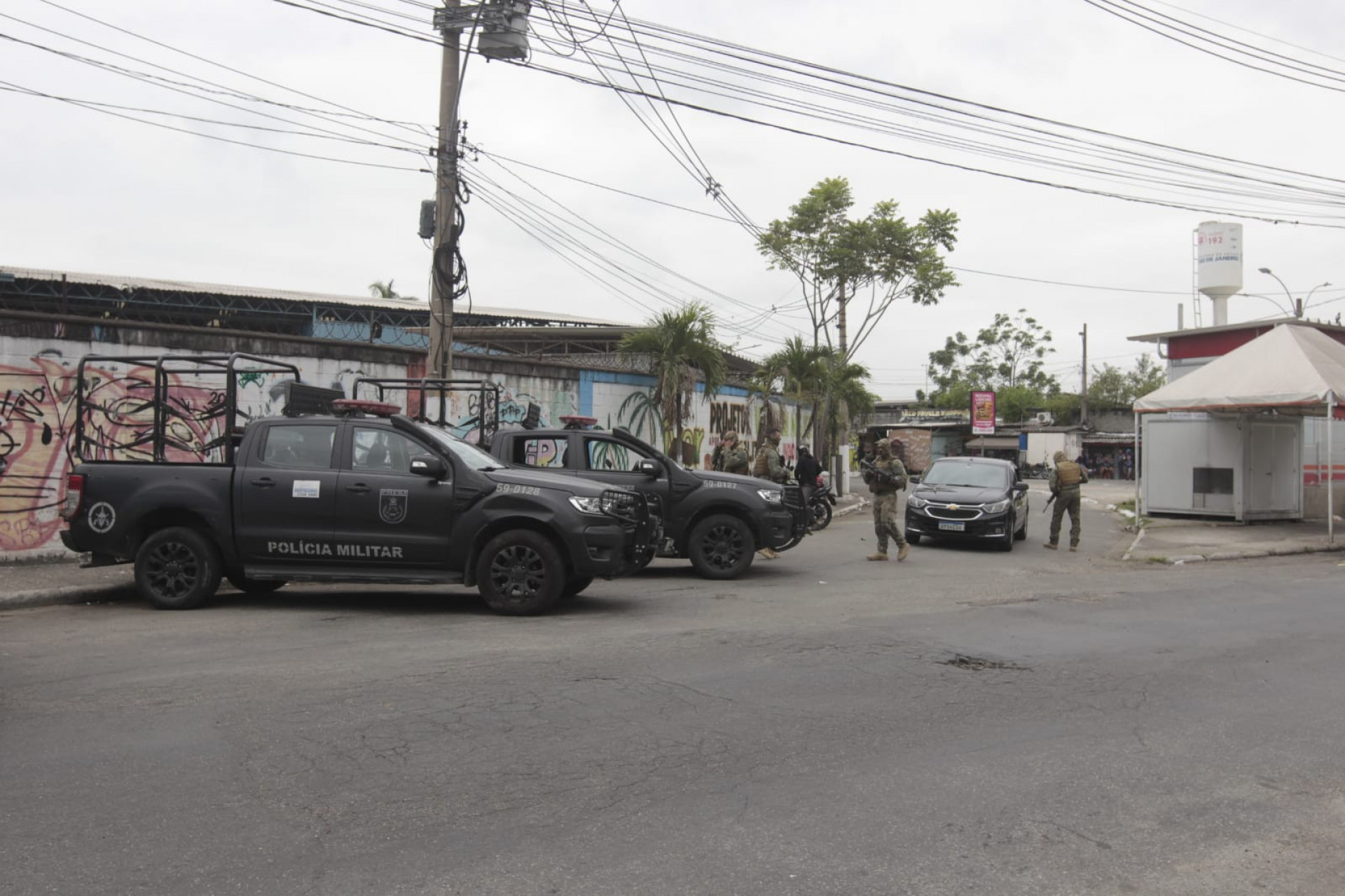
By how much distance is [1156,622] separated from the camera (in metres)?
9.24

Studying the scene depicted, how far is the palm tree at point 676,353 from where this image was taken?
20.3 meters

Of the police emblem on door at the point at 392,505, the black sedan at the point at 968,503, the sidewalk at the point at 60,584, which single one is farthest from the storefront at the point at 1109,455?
the sidewalk at the point at 60,584

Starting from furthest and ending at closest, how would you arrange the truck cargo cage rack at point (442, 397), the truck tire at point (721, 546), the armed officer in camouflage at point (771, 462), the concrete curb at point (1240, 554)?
the armed officer in camouflage at point (771, 462) < the concrete curb at point (1240, 554) < the truck cargo cage rack at point (442, 397) < the truck tire at point (721, 546)

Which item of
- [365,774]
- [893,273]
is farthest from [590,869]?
[893,273]

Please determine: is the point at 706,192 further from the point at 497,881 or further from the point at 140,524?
the point at 497,881

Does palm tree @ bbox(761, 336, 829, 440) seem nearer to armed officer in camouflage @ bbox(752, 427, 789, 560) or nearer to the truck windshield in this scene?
A: armed officer in camouflage @ bbox(752, 427, 789, 560)

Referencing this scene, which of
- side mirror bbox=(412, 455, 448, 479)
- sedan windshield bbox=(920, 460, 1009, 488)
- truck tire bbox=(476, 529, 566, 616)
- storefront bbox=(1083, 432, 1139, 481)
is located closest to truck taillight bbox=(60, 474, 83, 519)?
side mirror bbox=(412, 455, 448, 479)

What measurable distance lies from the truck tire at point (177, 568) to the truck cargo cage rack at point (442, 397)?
340cm

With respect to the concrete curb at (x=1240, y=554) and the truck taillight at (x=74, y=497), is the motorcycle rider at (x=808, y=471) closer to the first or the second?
the concrete curb at (x=1240, y=554)

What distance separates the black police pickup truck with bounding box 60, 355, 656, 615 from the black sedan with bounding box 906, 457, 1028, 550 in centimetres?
825

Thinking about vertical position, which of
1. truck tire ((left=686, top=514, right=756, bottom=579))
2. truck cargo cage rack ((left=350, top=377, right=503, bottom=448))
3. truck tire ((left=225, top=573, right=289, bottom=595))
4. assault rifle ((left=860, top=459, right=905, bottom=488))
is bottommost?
truck tire ((left=225, top=573, right=289, bottom=595))

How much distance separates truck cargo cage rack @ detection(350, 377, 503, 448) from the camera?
1362 cm

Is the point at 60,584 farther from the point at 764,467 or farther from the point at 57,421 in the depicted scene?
the point at 764,467

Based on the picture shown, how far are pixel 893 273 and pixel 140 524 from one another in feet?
90.3
